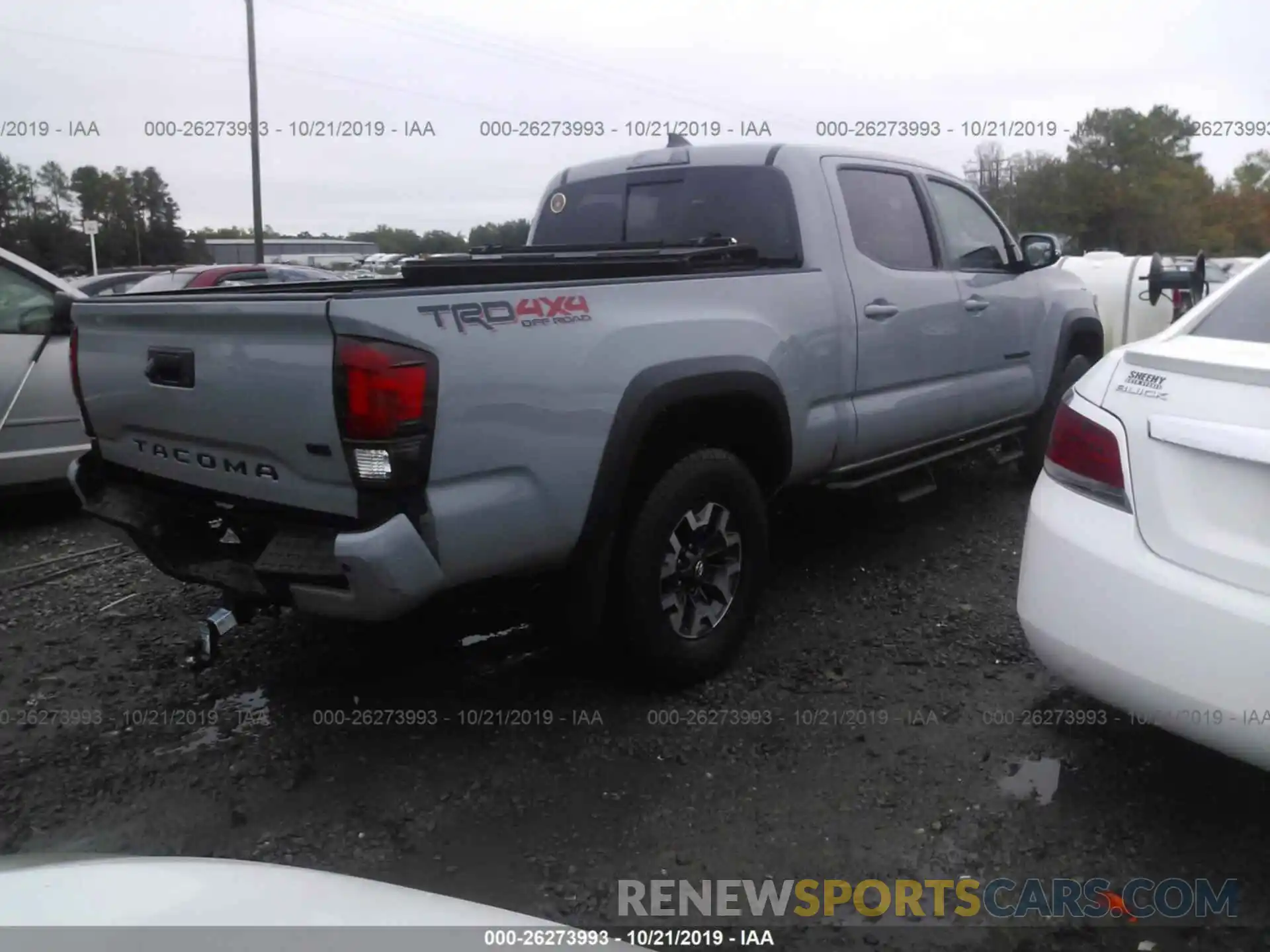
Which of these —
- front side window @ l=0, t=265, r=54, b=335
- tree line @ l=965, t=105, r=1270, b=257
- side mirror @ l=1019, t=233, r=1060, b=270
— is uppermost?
tree line @ l=965, t=105, r=1270, b=257

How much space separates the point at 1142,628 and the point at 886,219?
274 centimetres

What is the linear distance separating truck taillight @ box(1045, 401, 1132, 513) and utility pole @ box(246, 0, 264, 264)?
19.7 meters

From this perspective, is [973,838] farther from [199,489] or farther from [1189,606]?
[199,489]

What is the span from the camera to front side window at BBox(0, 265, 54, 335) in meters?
5.64

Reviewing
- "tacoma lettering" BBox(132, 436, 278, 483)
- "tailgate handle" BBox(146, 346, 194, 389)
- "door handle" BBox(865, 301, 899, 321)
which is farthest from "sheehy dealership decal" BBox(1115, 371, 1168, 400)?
"tailgate handle" BBox(146, 346, 194, 389)

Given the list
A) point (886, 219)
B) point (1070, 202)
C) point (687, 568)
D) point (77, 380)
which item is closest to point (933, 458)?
point (886, 219)

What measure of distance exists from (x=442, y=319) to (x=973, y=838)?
1.97 metres

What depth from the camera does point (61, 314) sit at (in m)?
4.95

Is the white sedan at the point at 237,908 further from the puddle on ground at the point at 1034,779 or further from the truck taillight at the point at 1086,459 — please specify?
the puddle on ground at the point at 1034,779

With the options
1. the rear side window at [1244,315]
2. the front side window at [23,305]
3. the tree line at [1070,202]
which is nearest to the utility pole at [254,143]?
the tree line at [1070,202]

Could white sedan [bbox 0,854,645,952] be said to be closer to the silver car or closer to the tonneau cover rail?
the tonneau cover rail

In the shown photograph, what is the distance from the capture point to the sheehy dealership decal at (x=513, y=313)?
2.81 meters

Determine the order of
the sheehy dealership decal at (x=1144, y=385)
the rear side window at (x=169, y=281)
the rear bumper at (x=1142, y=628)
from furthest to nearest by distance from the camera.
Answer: the rear side window at (x=169, y=281) → the sheehy dealership decal at (x=1144, y=385) → the rear bumper at (x=1142, y=628)

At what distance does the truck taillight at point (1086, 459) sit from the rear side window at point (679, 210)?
1.62 m
